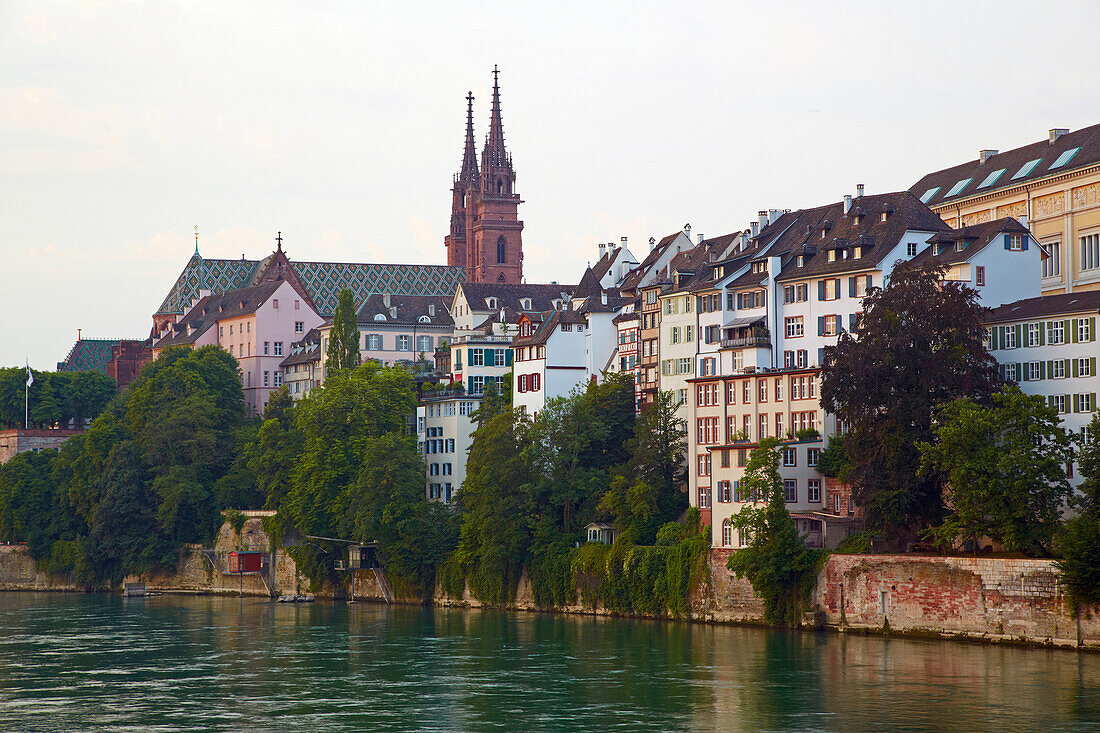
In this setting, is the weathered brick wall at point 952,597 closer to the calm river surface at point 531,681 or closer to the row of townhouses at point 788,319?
the calm river surface at point 531,681

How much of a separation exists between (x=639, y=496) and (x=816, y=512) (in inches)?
456

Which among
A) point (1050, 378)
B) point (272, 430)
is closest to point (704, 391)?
point (1050, 378)

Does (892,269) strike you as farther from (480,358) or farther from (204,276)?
(204,276)

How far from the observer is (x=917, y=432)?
80375 mm

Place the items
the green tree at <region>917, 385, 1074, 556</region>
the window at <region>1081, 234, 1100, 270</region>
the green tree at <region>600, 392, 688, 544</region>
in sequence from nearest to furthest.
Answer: the green tree at <region>917, 385, 1074, 556</region> → the green tree at <region>600, 392, 688, 544</region> → the window at <region>1081, 234, 1100, 270</region>

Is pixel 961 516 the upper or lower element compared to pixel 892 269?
lower

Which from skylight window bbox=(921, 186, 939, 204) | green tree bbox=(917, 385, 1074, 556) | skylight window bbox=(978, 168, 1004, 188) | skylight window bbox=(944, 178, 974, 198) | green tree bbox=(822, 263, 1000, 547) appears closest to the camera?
green tree bbox=(917, 385, 1074, 556)

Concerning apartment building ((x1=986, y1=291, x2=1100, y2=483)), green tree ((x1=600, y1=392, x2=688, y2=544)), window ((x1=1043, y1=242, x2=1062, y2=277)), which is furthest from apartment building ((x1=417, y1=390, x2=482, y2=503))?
apartment building ((x1=986, y1=291, x2=1100, y2=483))

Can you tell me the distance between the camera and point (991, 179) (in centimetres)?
10900

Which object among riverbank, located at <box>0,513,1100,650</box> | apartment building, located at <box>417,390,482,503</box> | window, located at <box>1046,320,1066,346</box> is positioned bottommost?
riverbank, located at <box>0,513,1100,650</box>

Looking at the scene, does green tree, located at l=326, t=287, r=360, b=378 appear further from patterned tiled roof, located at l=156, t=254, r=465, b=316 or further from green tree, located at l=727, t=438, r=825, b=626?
green tree, located at l=727, t=438, r=825, b=626

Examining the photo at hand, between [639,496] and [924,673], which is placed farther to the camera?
[639,496]

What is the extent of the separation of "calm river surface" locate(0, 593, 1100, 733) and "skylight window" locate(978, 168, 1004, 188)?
125 ft

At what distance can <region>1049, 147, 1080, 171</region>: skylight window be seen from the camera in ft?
334
